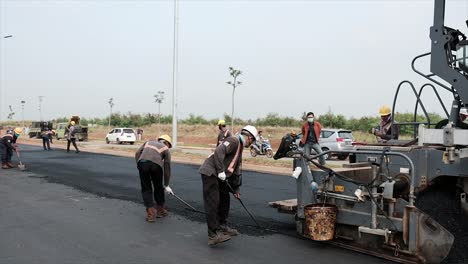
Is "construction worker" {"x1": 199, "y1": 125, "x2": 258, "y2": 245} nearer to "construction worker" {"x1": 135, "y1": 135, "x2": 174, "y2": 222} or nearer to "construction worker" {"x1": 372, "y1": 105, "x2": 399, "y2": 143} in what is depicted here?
"construction worker" {"x1": 135, "y1": 135, "x2": 174, "y2": 222}

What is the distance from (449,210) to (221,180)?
283 centimetres

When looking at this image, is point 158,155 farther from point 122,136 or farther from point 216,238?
point 122,136

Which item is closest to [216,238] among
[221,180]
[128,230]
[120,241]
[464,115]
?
[221,180]

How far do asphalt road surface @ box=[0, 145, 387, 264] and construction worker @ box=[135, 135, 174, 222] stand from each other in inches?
10.1

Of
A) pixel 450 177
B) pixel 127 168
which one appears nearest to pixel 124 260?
pixel 450 177

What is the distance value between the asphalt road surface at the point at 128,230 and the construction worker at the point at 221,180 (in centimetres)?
23

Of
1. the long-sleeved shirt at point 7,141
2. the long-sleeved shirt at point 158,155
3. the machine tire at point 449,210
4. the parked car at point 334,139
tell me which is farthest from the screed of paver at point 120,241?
the parked car at point 334,139

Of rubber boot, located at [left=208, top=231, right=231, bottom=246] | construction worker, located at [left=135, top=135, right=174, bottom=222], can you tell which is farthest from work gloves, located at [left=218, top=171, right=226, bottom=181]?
construction worker, located at [left=135, top=135, right=174, bottom=222]

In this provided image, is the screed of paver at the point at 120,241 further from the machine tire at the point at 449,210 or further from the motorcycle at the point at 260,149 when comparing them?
the motorcycle at the point at 260,149

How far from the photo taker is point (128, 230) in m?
6.54

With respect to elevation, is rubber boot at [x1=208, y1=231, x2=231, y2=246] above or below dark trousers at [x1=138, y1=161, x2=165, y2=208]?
below

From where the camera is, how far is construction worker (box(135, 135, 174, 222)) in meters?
7.20

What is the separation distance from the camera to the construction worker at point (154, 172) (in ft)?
23.6

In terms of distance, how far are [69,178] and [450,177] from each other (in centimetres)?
1016
